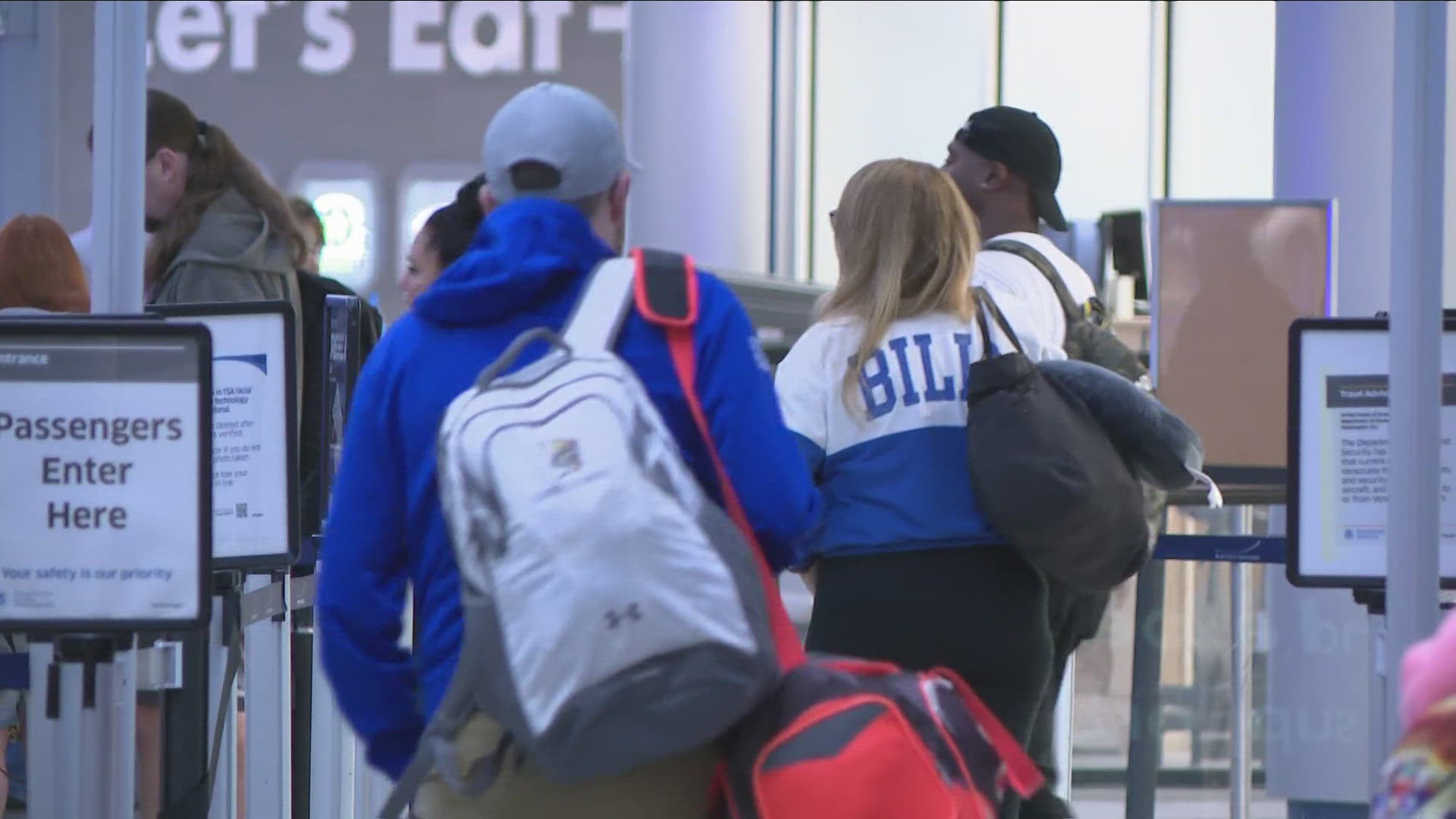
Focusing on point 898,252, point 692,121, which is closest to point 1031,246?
point 898,252

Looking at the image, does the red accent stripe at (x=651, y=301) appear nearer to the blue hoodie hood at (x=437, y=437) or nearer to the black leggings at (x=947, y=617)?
the blue hoodie hood at (x=437, y=437)

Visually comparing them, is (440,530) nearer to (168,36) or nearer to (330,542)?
(330,542)

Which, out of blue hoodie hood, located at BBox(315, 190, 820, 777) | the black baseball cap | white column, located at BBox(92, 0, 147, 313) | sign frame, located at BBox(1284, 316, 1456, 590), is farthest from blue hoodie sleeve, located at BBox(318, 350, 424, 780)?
sign frame, located at BBox(1284, 316, 1456, 590)

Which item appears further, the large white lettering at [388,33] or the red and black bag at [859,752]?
the large white lettering at [388,33]

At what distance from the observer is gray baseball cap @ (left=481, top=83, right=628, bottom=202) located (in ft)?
7.34

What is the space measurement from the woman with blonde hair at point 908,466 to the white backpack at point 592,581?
3.32 ft

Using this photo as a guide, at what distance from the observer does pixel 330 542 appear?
229 cm

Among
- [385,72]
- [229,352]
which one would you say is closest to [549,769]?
[229,352]

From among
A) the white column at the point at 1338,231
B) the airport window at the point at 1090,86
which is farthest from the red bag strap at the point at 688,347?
the airport window at the point at 1090,86

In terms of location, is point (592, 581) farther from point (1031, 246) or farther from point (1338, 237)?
Answer: point (1338, 237)

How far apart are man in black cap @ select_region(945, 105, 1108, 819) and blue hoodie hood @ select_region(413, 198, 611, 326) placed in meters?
1.35

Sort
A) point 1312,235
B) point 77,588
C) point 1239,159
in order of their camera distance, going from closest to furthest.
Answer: point 77,588, point 1312,235, point 1239,159

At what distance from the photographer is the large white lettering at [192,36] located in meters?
17.3

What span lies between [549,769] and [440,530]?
310 millimetres
